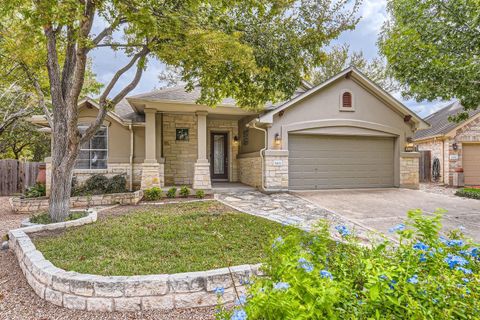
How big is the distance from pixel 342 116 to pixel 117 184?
8810 millimetres

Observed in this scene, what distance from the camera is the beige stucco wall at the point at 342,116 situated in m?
9.99

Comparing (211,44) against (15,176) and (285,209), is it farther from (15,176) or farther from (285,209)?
(15,176)

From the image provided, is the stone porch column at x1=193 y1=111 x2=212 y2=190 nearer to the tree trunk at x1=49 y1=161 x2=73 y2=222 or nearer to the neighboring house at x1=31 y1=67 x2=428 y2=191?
the neighboring house at x1=31 y1=67 x2=428 y2=191

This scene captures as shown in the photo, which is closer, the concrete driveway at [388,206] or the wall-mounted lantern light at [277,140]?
the concrete driveway at [388,206]

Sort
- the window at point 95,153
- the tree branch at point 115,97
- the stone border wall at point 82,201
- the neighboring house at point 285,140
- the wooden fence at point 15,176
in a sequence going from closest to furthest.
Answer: the tree branch at point 115,97 → the stone border wall at point 82,201 → the neighboring house at point 285,140 → the window at point 95,153 → the wooden fence at point 15,176

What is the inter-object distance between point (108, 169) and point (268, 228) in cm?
750

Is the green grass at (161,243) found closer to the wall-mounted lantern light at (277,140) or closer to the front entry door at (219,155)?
the wall-mounted lantern light at (277,140)

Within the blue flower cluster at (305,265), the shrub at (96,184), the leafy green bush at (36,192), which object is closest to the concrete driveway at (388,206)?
the blue flower cluster at (305,265)

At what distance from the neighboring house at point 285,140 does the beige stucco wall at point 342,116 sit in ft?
0.12

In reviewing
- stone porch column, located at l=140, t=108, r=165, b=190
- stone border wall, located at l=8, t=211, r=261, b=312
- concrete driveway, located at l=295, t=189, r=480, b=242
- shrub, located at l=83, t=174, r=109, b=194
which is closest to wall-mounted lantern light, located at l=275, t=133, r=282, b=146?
concrete driveway, located at l=295, t=189, r=480, b=242

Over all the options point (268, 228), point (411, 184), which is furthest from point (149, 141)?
point (411, 184)

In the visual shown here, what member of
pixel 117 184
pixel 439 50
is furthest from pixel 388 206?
pixel 117 184

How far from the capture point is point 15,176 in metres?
11.8

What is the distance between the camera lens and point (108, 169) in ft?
33.1
